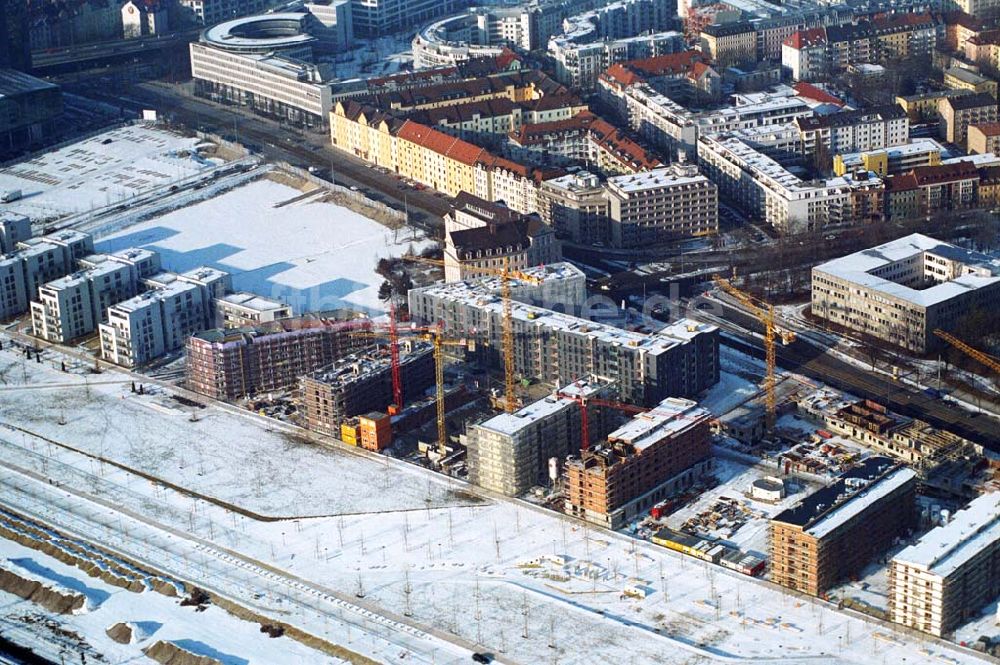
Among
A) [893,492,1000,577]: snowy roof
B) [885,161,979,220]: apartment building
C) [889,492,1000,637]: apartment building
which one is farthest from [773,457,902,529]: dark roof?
[885,161,979,220]: apartment building

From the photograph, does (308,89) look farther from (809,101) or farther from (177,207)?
(809,101)

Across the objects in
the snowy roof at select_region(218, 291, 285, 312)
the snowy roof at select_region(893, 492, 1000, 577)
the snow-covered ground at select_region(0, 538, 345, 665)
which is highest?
the snowy roof at select_region(218, 291, 285, 312)

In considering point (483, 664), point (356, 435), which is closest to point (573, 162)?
point (356, 435)

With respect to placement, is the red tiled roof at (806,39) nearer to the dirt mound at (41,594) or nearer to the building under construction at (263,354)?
the building under construction at (263,354)

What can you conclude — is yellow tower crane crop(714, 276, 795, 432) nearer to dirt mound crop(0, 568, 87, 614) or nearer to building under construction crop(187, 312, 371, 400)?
building under construction crop(187, 312, 371, 400)

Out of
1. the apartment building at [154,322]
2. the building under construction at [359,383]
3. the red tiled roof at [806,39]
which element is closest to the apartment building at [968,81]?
the red tiled roof at [806,39]
